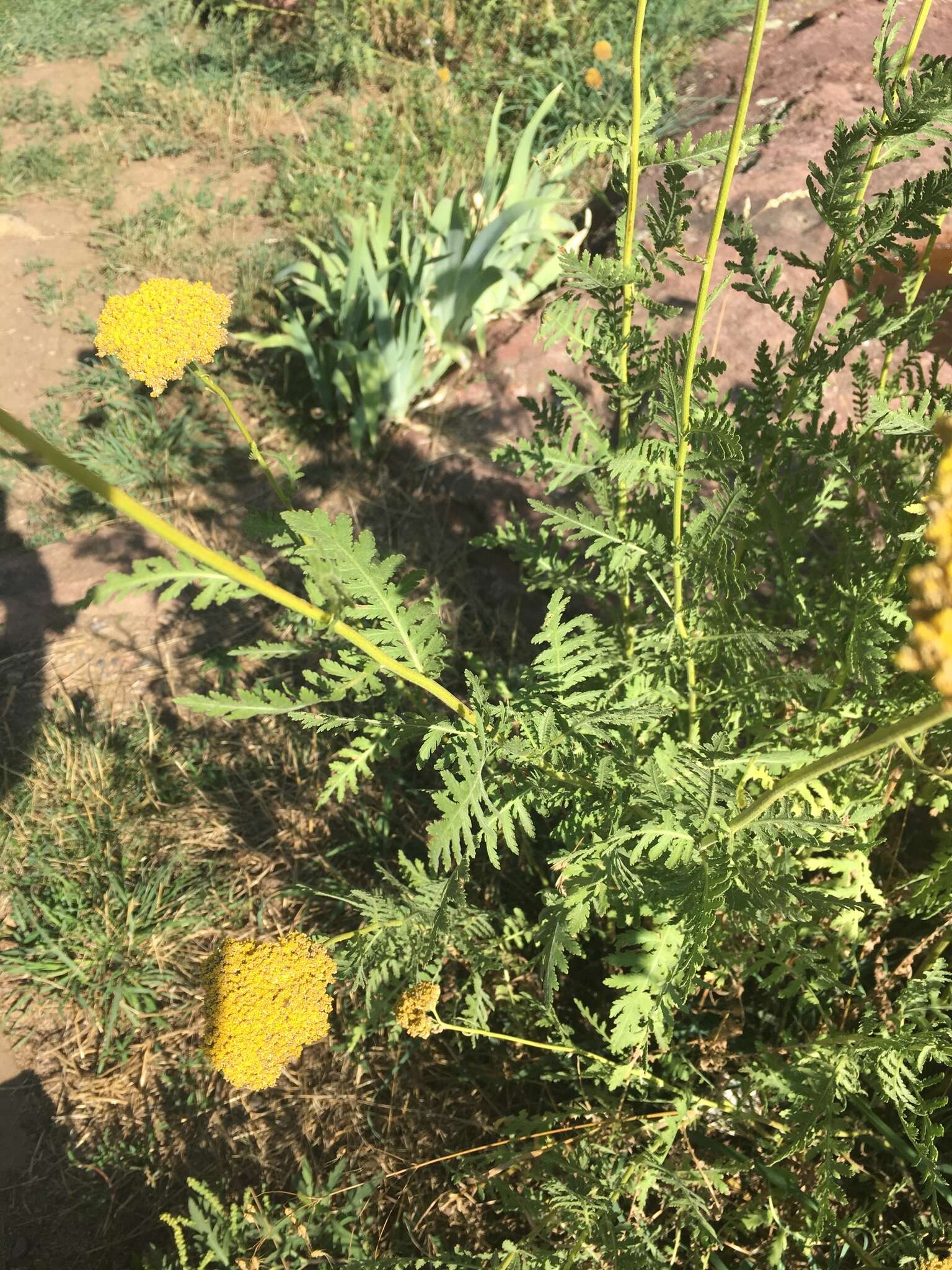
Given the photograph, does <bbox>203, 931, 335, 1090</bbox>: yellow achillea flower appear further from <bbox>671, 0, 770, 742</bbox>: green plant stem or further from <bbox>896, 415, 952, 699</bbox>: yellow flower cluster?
<bbox>896, 415, 952, 699</bbox>: yellow flower cluster

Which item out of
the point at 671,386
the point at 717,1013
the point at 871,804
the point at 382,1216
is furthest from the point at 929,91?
the point at 382,1216

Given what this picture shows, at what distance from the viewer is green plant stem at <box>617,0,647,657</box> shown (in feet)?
3.25

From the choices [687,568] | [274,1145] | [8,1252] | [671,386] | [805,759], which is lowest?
[8,1252]

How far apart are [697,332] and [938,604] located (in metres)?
0.59

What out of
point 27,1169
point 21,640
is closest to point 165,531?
point 27,1169

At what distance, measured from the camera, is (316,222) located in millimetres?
4098

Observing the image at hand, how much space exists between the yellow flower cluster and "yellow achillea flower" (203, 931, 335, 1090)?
109cm

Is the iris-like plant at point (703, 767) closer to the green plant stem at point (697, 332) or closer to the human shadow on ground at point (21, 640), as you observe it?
the green plant stem at point (697, 332)

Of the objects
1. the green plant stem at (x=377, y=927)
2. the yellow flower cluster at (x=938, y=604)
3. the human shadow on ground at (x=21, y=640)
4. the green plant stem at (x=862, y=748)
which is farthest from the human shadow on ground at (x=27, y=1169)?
the yellow flower cluster at (x=938, y=604)

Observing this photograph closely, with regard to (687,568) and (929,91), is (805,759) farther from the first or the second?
(929,91)

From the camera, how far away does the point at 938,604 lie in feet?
2.38

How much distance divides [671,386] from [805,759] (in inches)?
25.4

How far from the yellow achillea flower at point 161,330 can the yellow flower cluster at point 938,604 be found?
1.13m

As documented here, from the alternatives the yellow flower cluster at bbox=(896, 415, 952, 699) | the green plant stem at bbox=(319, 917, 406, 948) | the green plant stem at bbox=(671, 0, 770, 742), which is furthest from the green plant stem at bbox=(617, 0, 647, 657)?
the green plant stem at bbox=(319, 917, 406, 948)
